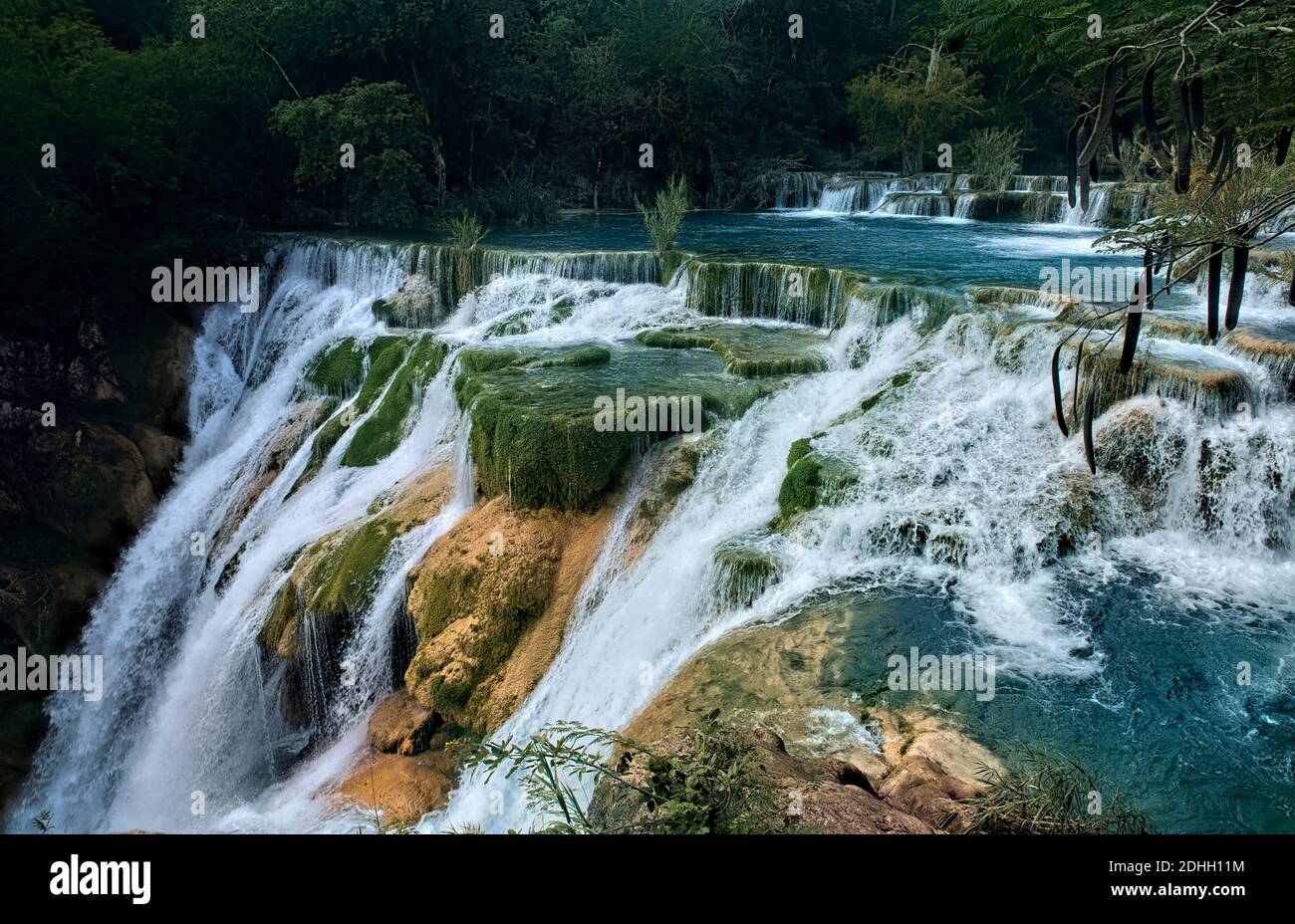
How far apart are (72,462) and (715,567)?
1153 centimetres

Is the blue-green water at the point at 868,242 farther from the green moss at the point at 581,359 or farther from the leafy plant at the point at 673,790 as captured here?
the leafy plant at the point at 673,790

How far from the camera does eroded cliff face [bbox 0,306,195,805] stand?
12680 mm

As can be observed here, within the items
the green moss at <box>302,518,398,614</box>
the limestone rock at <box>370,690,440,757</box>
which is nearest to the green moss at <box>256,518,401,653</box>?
the green moss at <box>302,518,398,614</box>

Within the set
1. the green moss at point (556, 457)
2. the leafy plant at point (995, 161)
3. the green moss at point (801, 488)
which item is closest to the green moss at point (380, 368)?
the green moss at point (556, 457)

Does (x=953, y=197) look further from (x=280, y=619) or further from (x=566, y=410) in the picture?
(x=280, y=619)

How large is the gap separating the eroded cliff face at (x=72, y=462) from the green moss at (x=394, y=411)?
4.62 metres

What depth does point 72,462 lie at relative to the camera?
1423 centimetres

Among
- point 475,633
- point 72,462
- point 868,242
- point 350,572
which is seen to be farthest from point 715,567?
point 868,242

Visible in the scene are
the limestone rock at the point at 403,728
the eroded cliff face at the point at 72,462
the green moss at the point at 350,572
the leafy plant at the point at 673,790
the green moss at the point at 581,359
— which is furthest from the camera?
the eroded cliff face at the point at 72,462

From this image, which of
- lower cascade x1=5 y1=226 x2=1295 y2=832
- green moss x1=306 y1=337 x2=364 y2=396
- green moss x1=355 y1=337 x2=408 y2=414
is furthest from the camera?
green moss x1=306 y1=337 x2=364 y2=396

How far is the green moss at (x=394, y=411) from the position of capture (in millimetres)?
12336

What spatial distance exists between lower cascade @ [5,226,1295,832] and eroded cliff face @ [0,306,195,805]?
58cm

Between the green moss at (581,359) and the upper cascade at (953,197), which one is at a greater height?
Answer: the upper cascade at (953,197)

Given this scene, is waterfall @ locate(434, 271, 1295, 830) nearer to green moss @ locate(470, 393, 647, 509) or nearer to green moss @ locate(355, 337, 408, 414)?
green moss @ locate(470, 393, 647, 509)
